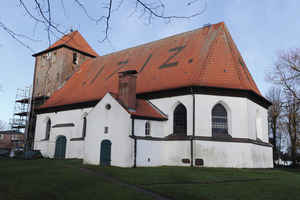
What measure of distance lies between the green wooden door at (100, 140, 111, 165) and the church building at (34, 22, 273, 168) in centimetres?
7

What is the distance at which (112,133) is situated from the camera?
19.7 metres

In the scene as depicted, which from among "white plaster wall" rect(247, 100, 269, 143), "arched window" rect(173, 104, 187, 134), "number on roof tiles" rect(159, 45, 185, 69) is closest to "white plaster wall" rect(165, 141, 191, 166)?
"arched window" rect(173, 104, 187, 134)

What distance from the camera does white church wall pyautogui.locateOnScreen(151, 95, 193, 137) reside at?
20.4 metres

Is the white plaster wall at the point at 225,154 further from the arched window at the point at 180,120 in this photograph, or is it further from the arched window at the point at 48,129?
the arched window at the point at 48,129

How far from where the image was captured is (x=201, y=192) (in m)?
10.1

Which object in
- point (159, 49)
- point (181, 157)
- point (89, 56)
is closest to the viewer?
point (181, 157)

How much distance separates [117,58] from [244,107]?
15.0 m

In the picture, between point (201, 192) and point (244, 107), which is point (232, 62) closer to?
point (244, 107)

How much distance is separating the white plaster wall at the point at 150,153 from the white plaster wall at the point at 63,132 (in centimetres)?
792

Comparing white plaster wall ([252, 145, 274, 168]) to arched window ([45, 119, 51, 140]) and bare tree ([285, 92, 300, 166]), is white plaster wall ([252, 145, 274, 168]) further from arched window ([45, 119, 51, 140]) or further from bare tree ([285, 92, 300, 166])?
arched window ([45, 119, 51, 140])

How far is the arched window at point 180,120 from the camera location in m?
20.9

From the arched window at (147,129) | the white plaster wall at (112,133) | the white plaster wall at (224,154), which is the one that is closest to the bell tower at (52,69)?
the white plaster wall at (112,133)

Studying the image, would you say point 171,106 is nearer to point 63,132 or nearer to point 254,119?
point 254,119

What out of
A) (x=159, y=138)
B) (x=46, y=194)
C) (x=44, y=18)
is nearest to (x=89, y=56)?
(x=159, y=138)
